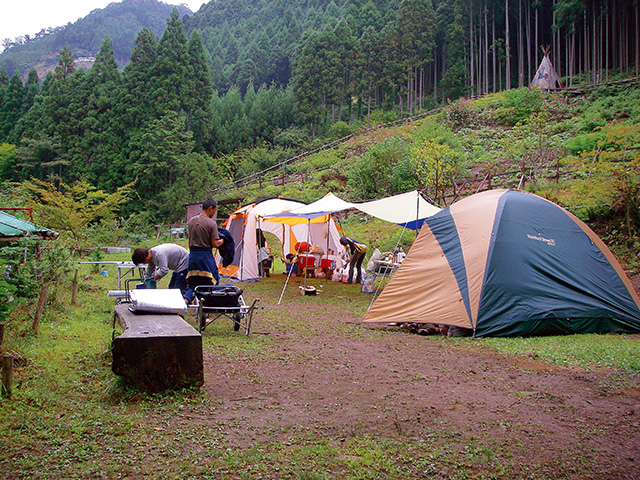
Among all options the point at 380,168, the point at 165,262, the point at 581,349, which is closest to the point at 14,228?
the point at 165,262

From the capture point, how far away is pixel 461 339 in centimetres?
626

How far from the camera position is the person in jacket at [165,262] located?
246 inches

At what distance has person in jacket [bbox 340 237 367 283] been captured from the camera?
1170 centimetres

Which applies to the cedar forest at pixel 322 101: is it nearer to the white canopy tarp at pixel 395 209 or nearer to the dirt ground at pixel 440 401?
the white canopy tarp at pixel 395 209

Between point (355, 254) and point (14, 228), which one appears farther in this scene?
point (355, 254)

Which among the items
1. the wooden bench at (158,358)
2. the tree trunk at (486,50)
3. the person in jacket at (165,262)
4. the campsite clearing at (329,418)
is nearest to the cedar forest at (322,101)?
the tree trunk at (486,50)

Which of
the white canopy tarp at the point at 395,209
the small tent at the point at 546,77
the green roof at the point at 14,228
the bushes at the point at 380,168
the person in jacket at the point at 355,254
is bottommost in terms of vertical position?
the person in jacket at the point at 355,254

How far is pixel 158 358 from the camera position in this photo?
11.8 feet

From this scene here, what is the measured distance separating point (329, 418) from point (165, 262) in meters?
3.74

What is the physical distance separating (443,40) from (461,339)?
152ft

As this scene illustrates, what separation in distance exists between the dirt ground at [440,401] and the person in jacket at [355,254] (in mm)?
5934

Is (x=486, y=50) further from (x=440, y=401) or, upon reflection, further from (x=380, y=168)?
(x=440, y=401)

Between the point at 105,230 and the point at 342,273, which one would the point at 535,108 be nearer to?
the point at 342,273

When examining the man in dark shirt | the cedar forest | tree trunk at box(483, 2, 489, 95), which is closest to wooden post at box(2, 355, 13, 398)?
the man in dark shirt
